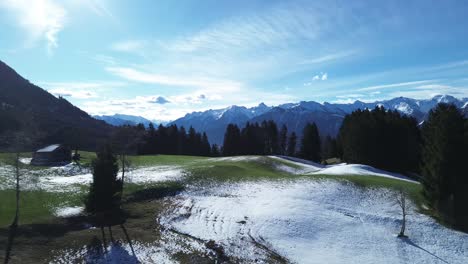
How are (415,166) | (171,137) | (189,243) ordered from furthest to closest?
1. (171,137)
2. (415,166)
3. (189,243)

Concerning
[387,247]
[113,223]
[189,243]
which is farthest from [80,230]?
[387,247]

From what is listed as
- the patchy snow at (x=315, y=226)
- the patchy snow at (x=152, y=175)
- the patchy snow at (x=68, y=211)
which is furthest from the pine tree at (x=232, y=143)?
the patchy snow at (x=68, y=211)

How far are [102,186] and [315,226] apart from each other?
20962mm

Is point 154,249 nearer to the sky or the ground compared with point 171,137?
nearer to the ground

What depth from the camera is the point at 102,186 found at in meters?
32.6

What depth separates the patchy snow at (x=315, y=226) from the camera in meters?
25.6

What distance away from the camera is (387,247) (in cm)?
2677

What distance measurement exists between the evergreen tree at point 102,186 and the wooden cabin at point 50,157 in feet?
114

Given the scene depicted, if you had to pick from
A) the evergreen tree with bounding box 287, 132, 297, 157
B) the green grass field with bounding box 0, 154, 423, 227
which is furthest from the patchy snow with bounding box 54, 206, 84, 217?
the evergreen tree with bounding box 287, 132, 297, 157

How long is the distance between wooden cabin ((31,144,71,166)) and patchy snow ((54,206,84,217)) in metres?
31.9

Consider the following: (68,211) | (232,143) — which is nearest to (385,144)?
(232,143)

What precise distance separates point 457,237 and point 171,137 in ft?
276

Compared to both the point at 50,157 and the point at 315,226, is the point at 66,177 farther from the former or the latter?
the point at 315,226

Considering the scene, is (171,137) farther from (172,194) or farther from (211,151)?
(172,194)
